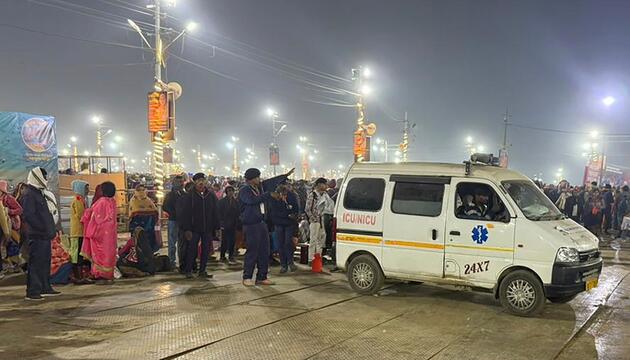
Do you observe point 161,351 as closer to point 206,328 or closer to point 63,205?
point 206,328

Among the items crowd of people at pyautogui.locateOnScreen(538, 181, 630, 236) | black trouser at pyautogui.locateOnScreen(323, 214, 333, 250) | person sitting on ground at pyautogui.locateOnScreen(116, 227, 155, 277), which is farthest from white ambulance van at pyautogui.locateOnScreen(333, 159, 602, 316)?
crowd of people at pyautogui.locateOnScreen(538, 181, 630, 236)

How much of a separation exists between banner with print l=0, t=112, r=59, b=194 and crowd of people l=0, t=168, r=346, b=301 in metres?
2.15

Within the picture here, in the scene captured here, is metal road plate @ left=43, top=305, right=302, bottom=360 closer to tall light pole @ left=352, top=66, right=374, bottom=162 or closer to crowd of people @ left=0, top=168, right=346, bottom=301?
crowd of people @ left=0, top=168, right=346, bottom=301

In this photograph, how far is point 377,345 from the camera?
605 cm

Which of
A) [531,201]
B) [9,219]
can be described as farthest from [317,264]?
[9,219]

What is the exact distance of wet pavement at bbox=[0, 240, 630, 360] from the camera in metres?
5.84

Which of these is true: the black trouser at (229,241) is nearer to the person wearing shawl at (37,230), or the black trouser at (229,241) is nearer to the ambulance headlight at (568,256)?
the person wearing shawl at (37,230)

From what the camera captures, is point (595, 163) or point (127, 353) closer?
point (127, 353)

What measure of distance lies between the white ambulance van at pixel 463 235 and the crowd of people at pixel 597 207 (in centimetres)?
1039

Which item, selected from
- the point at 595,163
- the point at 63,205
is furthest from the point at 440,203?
the point at 595,163

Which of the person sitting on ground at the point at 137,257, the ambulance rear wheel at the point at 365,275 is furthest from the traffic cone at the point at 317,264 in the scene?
the person sitting on ground at the point at 137,257

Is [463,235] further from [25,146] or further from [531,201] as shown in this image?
[25,146]

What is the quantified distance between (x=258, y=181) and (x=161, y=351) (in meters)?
4.51

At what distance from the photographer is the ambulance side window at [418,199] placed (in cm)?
795
